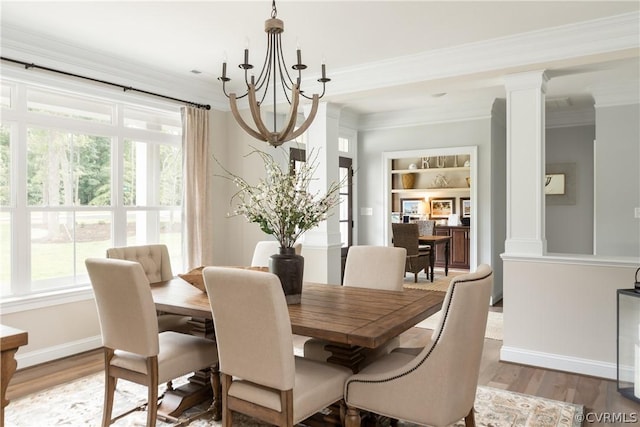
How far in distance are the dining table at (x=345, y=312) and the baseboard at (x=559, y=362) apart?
1.48 meters

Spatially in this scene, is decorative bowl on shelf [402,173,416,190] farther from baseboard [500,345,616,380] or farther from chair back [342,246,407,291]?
chair back [342,246,407,291]

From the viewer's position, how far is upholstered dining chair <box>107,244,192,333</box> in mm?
3186

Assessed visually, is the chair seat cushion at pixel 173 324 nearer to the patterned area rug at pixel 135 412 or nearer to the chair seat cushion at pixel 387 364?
the patterned area rug at pixel 135 412

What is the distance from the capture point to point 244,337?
1.97 metres

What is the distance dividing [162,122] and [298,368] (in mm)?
3427

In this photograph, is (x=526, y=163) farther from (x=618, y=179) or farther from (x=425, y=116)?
(x=425, y=116)

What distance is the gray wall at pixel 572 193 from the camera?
6.79 meters

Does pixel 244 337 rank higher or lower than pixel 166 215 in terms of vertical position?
lower

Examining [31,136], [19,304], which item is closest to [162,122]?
[31,136]

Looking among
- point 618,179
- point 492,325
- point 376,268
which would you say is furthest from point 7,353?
point 618,179

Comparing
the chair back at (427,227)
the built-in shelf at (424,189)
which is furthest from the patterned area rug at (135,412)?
the built-in shelf at (424,189)

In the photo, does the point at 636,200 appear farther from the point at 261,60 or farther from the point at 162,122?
the point at 162,122

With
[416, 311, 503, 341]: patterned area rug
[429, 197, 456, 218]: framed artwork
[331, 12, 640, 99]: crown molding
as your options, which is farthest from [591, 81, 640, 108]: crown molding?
[429, 197, 456, 218]: framed artwork

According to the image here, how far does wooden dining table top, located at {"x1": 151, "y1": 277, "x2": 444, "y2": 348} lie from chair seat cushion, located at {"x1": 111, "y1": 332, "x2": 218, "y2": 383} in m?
0.22
